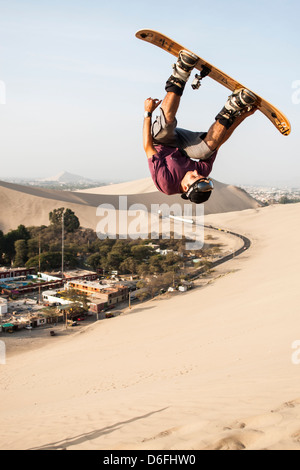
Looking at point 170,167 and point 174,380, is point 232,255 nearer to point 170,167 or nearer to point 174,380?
point 174,380

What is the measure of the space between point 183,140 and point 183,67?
27.4 inches

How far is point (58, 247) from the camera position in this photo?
122ft

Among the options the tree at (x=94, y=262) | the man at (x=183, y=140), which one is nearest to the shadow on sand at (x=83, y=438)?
the man at (x=183, y=140)

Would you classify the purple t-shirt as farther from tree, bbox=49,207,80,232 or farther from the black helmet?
tree, bbox=49,207,80,232

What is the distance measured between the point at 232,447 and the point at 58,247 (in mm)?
34912

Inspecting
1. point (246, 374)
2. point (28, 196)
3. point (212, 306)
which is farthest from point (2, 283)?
point (28, 196)

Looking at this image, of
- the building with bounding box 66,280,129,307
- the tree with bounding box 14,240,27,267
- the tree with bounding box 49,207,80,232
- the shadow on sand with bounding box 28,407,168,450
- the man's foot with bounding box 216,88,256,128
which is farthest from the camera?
the tree with bounding box 49,207,80,232

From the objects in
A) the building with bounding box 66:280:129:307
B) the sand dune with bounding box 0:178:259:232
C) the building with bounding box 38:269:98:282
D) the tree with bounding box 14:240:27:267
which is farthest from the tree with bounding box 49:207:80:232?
the building with bounding box 66:280:129:307

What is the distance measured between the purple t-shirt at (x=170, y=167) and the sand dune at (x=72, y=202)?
53.4 meters

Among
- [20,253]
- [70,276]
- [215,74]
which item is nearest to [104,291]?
[70,276]

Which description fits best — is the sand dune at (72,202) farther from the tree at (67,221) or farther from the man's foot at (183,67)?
the man's foot at (183,67)

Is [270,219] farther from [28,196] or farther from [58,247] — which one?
[28,196]

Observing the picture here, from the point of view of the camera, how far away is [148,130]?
3793 millimetres

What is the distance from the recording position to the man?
3.52m
